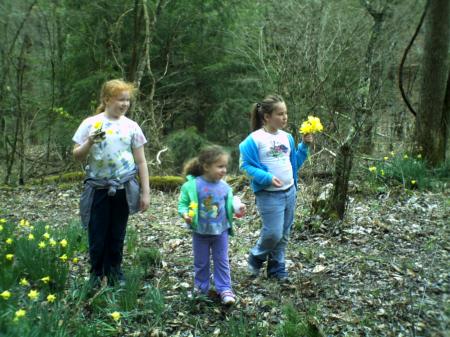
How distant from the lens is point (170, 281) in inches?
169

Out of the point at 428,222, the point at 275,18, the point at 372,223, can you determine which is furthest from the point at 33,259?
the point at 275,18

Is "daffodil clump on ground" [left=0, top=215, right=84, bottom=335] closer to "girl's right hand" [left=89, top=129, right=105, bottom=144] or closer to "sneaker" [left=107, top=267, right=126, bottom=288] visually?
"sneaker" [left=107, top=267, right=126, bottom=288]

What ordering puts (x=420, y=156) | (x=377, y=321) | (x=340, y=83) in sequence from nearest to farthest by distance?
(x=377, y=321) < (x=420, y=156) < (x=340, y=83)

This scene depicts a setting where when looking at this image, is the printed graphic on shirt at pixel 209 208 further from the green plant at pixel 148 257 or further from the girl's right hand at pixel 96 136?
the green plant at pixel 148 257

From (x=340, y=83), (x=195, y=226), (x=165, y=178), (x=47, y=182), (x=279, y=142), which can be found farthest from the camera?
(x=340, y=83)

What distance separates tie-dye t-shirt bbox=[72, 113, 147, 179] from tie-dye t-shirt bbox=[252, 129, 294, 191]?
3.55ft

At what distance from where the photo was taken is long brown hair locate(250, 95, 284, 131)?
13.2 feet

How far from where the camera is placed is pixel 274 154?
4.07m

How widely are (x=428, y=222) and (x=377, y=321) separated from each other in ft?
8.99

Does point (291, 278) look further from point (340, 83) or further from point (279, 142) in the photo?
point (340, 83)

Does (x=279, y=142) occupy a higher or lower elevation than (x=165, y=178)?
higher

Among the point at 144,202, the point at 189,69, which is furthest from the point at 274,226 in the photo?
the point at 189,69

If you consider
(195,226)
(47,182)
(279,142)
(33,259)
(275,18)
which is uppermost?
(275,18)

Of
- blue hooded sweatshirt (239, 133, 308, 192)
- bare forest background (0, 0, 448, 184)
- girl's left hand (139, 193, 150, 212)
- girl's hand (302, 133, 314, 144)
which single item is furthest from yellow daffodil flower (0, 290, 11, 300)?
bare forest background (0, 0, 448, 184)
